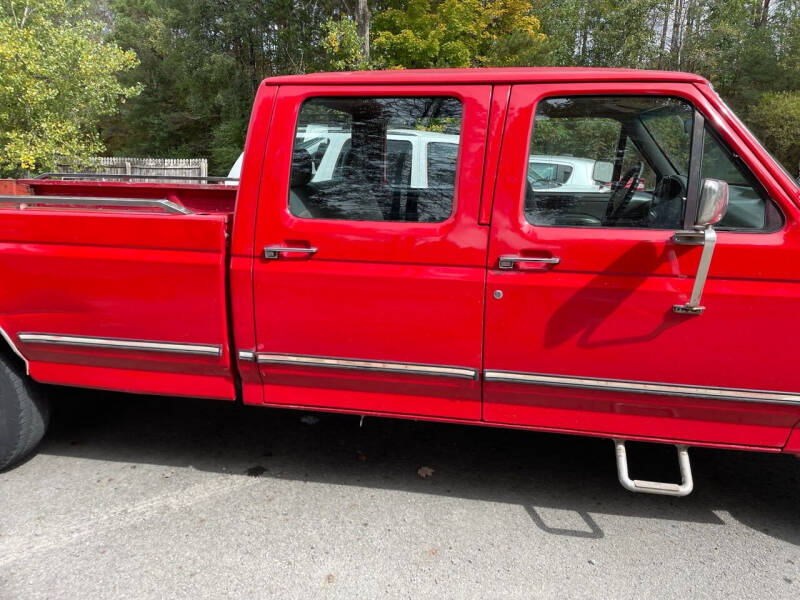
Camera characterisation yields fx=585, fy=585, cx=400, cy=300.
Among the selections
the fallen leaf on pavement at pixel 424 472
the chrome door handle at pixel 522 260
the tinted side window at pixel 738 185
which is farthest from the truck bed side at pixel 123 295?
the tinted side window at pixel 738 185

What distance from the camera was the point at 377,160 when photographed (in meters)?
2.71

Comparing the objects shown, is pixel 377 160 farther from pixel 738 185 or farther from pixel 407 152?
pixel 738 185

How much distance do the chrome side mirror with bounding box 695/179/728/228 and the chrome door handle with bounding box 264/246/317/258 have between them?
1.59 m

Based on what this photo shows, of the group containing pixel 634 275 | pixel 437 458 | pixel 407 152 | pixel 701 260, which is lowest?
pixel 437 458

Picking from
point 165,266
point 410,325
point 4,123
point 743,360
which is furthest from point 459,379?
point 4,123

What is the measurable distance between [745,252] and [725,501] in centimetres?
152

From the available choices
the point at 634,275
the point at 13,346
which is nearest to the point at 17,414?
the point at 13,346

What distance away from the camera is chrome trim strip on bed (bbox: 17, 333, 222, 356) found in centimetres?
284

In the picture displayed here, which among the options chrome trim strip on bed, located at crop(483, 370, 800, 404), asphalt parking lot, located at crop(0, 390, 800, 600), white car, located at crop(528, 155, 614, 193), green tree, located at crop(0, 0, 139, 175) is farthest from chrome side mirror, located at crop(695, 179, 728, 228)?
green tree, located at crop(0, 0, 139, 175)

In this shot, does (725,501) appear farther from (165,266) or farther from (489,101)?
(165,266)

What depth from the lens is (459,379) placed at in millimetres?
2691

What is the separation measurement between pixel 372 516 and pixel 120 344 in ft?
4.99

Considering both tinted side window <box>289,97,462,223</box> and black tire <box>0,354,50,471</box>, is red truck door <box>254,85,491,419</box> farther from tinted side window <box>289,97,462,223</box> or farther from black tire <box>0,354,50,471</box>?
black tire <box>0,354,50,471</box>

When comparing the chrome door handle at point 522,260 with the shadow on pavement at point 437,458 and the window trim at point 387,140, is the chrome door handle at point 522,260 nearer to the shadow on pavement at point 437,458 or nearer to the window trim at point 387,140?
the window trim at point 387,140
